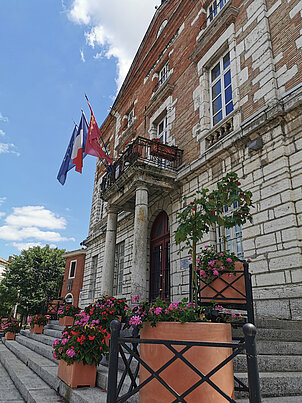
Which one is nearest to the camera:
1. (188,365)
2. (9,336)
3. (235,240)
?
(188,365)

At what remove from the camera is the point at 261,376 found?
2596 mm

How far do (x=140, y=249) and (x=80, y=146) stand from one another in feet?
17.1

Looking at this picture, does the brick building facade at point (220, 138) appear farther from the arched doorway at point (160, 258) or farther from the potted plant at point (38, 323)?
the potted plant at point (38, 323)

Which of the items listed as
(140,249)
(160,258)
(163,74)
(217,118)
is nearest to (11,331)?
(160,258)

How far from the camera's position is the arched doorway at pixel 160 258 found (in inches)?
351

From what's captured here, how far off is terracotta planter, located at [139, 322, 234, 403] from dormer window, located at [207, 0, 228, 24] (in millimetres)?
10195

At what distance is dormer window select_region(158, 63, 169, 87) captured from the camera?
11898 mm

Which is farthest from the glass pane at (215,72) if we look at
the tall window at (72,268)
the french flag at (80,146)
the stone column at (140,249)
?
the tall window at (72,268)

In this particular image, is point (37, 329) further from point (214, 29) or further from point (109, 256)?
point (214, 29)

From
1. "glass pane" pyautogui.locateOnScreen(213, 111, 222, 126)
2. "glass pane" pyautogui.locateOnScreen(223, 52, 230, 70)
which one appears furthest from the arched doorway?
"glass pane" pyautogui.locateOnScreen(223, 52, 230, 70)

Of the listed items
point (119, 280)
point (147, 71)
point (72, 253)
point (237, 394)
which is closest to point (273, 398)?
point (237, 394)

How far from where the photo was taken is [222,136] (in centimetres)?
745

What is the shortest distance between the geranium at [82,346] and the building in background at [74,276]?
55.3ft

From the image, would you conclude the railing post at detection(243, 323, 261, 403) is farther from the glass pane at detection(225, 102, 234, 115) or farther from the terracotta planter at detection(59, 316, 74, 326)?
the terracotta planter at detection(59, 316, 74, 326)
